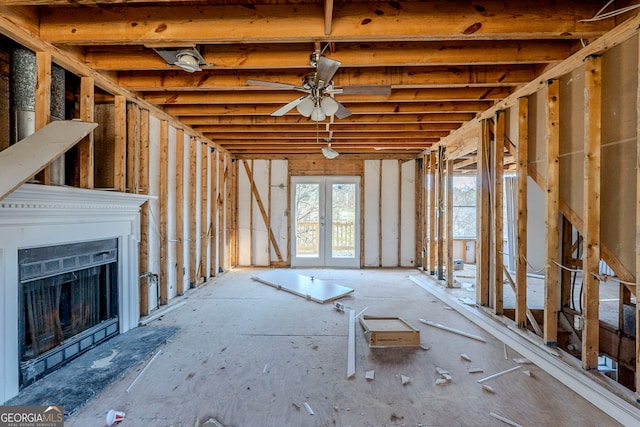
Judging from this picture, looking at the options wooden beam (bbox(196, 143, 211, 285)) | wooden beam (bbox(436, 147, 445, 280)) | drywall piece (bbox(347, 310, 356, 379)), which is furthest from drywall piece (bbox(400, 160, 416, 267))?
wooden beam (bbox(196, 143, 211, 285))

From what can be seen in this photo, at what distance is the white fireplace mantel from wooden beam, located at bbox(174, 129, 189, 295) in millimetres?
1215

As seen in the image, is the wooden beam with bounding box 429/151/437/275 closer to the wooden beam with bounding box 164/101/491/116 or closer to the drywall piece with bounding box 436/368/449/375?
the wooden beam with bounding box 164/101/491/116

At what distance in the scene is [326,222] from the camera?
279 inches

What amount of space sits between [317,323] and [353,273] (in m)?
2.99

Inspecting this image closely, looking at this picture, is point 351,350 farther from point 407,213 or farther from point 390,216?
point 407,213

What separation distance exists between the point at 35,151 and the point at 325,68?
2119 millimetres

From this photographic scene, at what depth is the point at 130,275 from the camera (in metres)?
3.38

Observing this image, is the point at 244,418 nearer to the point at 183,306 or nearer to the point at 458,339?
the point at 458,339

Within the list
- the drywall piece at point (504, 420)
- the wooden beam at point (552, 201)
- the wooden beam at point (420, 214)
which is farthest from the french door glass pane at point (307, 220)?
the drywall piece at point (504, 420)

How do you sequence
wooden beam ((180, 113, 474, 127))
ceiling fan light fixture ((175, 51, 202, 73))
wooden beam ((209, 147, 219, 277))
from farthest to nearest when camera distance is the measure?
wooden beam ((209, 147, 219, 277)), wooden beam ((180, 113, 474, 127)), ceiling fan light fixture ((175, 51, 202, 73))

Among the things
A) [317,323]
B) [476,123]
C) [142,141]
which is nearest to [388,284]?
[317,323]

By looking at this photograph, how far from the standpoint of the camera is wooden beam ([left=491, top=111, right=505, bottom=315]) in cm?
373

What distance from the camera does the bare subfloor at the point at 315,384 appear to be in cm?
197

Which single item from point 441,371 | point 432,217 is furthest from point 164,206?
point 432,217
